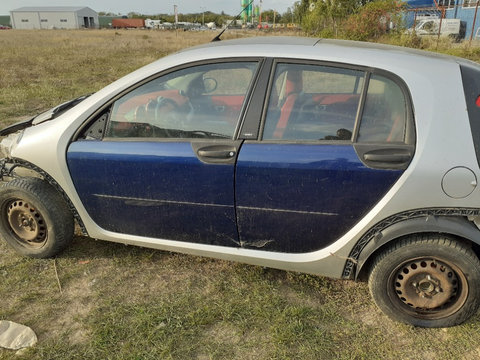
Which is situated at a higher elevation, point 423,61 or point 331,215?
point 423,61

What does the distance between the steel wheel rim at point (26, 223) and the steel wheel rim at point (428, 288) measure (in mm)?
2526

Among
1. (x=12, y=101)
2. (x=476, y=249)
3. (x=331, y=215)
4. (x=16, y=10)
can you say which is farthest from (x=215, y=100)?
(x=16, y=10)

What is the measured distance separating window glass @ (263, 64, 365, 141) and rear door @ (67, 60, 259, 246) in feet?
0.66

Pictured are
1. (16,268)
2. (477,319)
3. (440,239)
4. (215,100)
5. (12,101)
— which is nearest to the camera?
(440,239)

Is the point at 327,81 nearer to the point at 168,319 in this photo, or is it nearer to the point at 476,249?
the point at 476,249

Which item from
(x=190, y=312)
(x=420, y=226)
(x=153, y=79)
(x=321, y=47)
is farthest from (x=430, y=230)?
(x=153, y=79)

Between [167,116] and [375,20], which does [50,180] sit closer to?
[167,116]

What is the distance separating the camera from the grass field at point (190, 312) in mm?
2232

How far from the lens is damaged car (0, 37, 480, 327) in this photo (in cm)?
212

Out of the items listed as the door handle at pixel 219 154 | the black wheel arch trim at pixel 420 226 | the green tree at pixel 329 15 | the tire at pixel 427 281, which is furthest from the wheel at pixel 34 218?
the green tree at pixel 329 15

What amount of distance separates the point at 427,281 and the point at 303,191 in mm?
899

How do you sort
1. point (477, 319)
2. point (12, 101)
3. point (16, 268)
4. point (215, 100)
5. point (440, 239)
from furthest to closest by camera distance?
point (12, 101), point (16, 268), point (215, 100), point (477, 319), point (440, 239)

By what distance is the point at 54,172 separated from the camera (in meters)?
2.76

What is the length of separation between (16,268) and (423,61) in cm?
316
